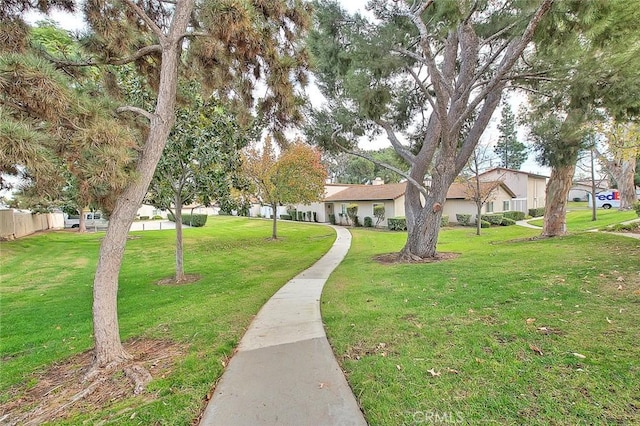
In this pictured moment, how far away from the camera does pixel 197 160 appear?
946 cm

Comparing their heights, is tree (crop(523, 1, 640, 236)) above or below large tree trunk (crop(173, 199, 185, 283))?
above

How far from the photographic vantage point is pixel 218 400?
297 centimetres

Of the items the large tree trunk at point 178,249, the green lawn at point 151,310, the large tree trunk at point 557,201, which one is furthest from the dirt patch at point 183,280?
the large tree trunk at point 557,201

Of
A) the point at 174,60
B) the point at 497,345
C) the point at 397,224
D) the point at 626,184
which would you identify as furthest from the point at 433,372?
the point at 626,184

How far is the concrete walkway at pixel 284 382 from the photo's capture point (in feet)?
8.81

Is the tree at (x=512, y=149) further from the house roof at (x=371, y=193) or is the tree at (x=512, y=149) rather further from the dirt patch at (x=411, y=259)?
the dirt patch at (x=411, y=259)

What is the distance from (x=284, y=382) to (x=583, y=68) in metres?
8.36

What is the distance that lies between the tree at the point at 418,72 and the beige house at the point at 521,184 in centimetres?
2126

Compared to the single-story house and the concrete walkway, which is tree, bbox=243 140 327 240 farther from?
the concrete walkway

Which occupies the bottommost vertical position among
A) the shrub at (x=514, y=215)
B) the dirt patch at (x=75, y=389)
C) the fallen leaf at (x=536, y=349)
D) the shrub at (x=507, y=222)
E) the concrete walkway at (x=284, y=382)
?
the dirt patch at (x=75, y=389)

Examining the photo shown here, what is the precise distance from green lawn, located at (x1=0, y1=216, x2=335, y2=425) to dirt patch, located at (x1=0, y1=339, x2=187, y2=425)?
0.47 ft

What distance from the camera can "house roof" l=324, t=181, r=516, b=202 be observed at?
83.8 feet

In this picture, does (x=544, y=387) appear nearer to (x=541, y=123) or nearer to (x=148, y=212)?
(x=541, y=123)

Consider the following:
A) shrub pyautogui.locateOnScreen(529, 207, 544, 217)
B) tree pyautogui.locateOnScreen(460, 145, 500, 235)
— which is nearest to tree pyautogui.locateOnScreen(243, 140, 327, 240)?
tree pyautogui.locateOnScreen(460, 145, 500, 235)
